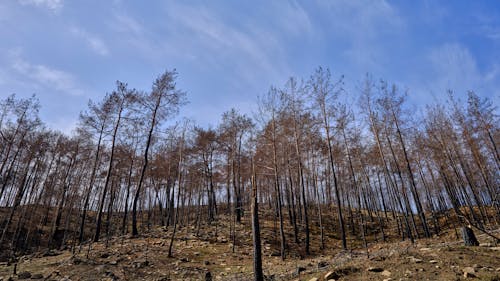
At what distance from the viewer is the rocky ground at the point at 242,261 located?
680cm

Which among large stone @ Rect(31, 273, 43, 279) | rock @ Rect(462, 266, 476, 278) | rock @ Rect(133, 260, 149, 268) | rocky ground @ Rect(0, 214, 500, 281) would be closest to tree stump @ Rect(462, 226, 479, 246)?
rocky ground @ Rect(0, 214, 500, 281)

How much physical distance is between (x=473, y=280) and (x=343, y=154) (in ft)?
47.4

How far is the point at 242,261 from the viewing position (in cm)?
1309

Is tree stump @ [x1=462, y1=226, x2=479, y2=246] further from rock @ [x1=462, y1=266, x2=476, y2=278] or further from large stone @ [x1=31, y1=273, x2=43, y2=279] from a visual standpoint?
large stone @ [x1=31, y1=273, x2=43, y2=279]

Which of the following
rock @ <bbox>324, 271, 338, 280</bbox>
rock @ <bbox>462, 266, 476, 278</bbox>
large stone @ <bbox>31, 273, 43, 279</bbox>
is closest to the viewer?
rock @ <bbox>462, 266, 476, 278</bbox>

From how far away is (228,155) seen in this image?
73.9 ft

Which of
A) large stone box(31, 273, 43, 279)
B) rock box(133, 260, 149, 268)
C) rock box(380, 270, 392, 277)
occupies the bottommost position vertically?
large stone box(31, 273, 43, 279)

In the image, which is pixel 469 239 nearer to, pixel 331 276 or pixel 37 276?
pixel 331 276

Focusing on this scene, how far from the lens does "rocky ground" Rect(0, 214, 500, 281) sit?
680 centimetres

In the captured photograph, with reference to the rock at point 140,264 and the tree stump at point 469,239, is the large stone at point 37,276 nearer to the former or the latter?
the rock at point 140,264

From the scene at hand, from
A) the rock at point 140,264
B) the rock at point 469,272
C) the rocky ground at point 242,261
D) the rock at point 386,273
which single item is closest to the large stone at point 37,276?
Answer: the rocky ground at point 242,261

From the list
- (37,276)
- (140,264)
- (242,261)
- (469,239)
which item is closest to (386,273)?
(469,239)

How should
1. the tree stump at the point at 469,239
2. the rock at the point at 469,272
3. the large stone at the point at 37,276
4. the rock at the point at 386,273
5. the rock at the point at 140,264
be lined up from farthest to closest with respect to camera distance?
the rock at the point at 140,264
the large stone at the point at 37,276
the tree stump at the point at 469,239
the rock at the point at 386,273
the rock at the point at 469,272

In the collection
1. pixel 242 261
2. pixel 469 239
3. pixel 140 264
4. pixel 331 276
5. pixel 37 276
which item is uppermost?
pixel 469 239
